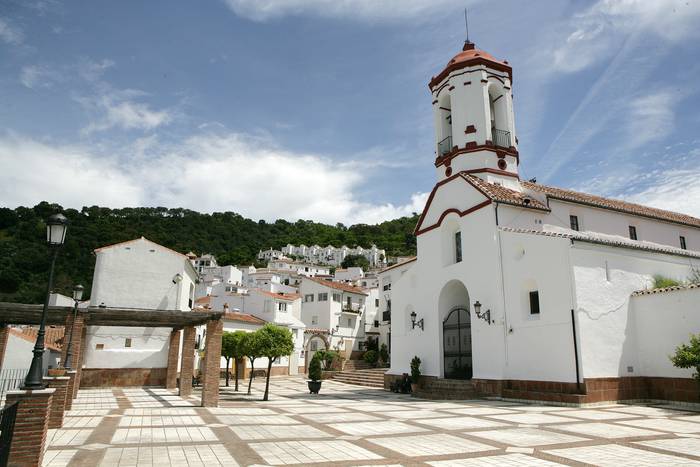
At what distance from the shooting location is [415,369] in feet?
74.5

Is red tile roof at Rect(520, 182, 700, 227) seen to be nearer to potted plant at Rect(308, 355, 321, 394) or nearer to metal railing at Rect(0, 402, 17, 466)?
potted plant at Rect(308, 355, 321, 394)

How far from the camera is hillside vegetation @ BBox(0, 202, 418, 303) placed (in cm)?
5769

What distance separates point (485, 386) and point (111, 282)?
21.8m

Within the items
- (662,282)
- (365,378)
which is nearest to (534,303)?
(662,282)

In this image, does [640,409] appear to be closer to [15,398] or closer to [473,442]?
[473,442]

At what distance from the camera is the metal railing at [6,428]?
587 cm

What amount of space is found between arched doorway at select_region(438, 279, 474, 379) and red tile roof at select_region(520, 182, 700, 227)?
263 inches

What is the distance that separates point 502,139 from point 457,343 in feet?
36.1

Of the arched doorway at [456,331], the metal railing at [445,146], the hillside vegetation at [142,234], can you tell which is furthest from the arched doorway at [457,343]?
the hillside vegetation at [142,234]

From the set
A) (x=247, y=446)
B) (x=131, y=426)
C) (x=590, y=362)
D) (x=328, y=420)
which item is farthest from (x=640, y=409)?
(x=131, y=426)

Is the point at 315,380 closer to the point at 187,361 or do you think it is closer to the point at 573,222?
the point at 187,361

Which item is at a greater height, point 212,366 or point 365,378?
point 212,366

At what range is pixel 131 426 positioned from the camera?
446 inches

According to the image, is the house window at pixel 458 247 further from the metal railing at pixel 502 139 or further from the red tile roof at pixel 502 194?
the metal railing at pixel 502 139
